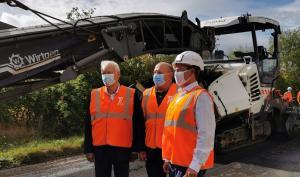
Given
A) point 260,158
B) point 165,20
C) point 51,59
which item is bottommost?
point 260,158

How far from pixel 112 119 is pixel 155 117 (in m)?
0.48

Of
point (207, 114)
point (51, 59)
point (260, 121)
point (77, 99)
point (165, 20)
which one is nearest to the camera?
point (207, 114)

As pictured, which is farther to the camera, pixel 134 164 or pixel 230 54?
pixel 230 54

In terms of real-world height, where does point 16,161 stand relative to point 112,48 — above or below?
below

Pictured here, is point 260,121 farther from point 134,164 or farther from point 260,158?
point 134,164

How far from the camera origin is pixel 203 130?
12.6 ft

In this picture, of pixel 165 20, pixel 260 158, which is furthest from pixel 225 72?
pixel 165 20

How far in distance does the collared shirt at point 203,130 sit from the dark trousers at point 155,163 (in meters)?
1.29

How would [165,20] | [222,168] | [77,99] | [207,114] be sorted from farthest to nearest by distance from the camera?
[77,99]
[222,168]
[165,20]
[207,114]

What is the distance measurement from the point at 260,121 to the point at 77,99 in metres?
5.55

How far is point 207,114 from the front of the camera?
386cm

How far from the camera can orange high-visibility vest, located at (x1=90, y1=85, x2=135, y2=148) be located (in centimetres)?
506

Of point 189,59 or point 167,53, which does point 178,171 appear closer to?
point 189,59

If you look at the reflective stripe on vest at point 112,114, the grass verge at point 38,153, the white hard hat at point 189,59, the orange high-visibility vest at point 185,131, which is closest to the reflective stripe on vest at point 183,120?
the orange high-visibility vest at point 185,131
